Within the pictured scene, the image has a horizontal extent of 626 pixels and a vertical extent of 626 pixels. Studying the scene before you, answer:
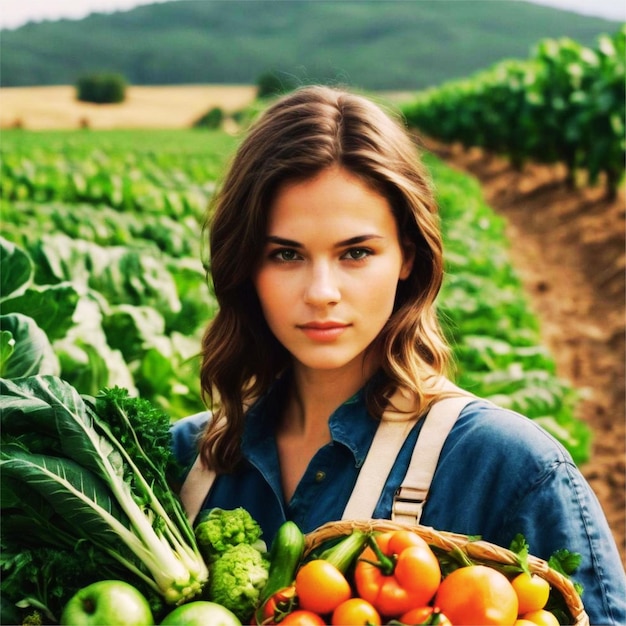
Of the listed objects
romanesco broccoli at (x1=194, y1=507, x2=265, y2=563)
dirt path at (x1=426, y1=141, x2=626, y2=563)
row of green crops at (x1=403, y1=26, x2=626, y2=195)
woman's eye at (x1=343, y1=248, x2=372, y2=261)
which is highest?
woman's eye at (x1=343, y1=248, x2=372, y2=261)

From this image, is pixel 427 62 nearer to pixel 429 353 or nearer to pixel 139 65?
pixel 139 65

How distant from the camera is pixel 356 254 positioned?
89.8 inches

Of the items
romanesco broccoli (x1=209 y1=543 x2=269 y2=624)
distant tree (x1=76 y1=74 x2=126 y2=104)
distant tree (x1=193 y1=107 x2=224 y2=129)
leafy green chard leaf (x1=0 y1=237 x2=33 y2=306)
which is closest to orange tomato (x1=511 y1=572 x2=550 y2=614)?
romanesco broccoli (x1=209 y1=543 x2=269 y2=624)

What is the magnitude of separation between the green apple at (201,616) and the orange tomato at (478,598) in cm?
42

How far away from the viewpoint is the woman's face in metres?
2.23

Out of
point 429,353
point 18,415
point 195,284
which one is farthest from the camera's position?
point 195,284

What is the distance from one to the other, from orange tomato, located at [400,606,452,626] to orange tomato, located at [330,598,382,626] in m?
0.05

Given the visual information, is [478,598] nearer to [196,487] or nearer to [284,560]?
[284,560]

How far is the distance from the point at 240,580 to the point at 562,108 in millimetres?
16538

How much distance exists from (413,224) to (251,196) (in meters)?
0.47

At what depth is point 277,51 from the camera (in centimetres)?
15725

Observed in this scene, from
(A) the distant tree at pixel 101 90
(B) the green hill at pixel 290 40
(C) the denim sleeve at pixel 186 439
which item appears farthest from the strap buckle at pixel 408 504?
(B) the green hill at pixel 290 40

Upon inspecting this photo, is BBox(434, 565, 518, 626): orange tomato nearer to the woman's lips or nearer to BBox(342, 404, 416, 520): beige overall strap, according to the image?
BBox(342, 404, 416, 520): beige overall strap

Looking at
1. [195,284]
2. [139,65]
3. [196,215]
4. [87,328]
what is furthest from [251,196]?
[139,65]
